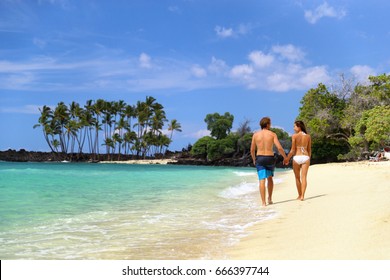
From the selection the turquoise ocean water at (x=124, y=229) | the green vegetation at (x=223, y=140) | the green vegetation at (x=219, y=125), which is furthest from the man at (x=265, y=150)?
the green vegetation at (x=219, y=125)

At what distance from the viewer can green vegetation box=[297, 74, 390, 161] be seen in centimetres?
3590

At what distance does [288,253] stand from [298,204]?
4079mm

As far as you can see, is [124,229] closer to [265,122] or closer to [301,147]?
[265,122]

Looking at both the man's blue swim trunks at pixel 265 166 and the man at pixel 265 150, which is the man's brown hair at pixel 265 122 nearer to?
the man at pixel 265 150

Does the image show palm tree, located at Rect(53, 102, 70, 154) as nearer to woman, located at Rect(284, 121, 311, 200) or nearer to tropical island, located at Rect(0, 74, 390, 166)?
tropical island, located at Rect(0, 74, 390, 166)

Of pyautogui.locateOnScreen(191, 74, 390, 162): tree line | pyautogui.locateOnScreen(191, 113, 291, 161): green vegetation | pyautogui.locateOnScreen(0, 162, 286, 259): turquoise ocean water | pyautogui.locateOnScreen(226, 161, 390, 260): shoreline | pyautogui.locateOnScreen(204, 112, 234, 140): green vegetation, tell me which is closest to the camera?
pyautogui.locateOnScreen(226, 161, 390, 260): shoreline

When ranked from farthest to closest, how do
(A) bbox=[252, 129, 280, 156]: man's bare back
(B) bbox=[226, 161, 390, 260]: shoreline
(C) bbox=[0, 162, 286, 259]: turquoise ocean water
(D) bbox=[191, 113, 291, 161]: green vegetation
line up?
(D) bbox=[191, 113, 291, 161]: green vegetation < (A) bbox=[252, 129, 280, 156]: man's bare back < (C) bbox=[0, 162, 286, 259]: turquoise ocean water < (B) bbox=[226, 161, 390, 260]: shoreline

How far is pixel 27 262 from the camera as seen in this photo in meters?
4.15

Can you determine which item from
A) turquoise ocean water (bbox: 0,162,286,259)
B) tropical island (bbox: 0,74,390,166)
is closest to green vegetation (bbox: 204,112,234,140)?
tropical island (bbox: 0,74,390,166)

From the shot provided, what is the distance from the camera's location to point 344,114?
4184 cm

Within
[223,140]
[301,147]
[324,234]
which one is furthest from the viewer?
[223,140]

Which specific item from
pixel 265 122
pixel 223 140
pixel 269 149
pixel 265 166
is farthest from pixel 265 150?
pixel 223 140

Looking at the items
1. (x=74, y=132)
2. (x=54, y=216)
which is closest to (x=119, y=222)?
(x=54, y=216)

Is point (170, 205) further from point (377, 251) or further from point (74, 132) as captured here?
point (74, 132)
